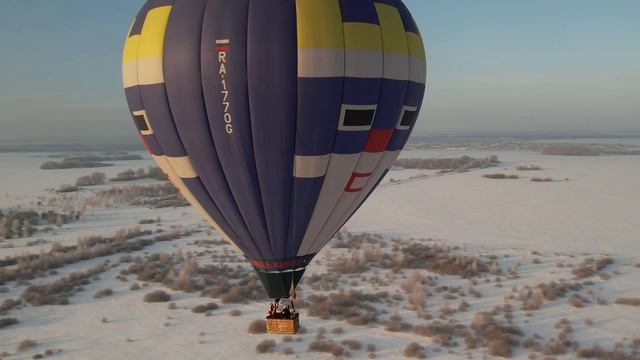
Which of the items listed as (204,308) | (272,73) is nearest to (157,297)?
(204,308)

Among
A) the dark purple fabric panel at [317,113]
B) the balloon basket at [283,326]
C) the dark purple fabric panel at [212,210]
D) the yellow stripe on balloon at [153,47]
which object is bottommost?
the balloon basket at [283,326]

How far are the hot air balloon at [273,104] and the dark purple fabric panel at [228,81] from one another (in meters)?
0.02

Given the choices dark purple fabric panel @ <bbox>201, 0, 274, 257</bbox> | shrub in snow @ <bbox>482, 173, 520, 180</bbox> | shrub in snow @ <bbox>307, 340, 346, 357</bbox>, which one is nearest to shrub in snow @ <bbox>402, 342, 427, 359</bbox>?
shrub in snow @ <bbox>307, 340, 346, 357</bbox>

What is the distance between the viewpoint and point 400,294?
15078 mm

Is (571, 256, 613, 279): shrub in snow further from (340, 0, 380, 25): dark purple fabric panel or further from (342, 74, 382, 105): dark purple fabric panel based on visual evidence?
(340, 0, 380, 25): dark purple fabric panel

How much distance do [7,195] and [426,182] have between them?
135 ft

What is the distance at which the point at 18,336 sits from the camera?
12.7m

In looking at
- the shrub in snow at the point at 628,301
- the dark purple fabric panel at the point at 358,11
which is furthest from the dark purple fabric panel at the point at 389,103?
the shrub in snow at the point at 628,301

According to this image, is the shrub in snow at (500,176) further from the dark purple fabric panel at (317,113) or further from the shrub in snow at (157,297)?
the dark purple fabric panel at (317,113)

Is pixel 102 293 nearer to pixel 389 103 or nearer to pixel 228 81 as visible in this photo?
pixel 228 81

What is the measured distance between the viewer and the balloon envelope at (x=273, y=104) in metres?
6.23

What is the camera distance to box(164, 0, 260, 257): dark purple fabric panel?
640 centimetres

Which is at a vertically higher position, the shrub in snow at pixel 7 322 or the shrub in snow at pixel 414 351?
the shrub in snow at pixel 7 322

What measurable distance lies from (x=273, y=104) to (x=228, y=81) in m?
0.70
